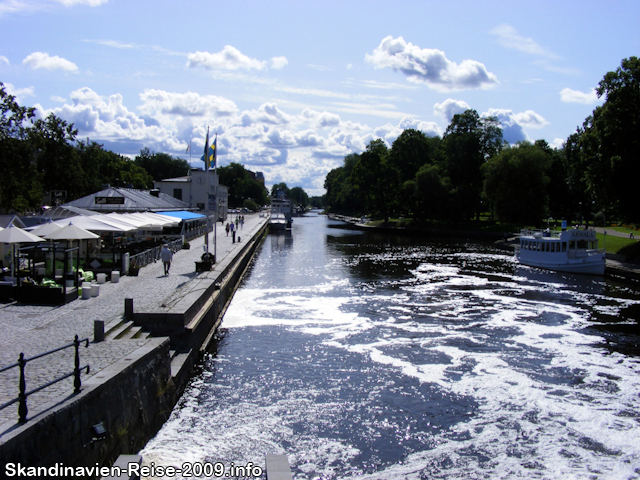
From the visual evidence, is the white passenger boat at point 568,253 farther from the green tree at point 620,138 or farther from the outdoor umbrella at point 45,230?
the outdoor umbrella at point 45,230

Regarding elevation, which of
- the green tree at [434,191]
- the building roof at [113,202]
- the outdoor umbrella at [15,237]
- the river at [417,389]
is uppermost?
the green tree at [434,191]

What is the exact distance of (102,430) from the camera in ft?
28.8

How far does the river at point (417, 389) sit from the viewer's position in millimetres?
11078

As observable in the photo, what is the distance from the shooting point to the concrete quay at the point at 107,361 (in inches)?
313

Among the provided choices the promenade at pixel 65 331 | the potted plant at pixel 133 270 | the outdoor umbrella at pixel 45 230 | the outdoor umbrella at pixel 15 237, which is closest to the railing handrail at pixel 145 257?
the potted plant at pixel 133 270

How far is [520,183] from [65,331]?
65.1m

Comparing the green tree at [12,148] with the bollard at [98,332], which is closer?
the bollard at [98,332]

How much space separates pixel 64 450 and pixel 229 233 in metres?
50.4

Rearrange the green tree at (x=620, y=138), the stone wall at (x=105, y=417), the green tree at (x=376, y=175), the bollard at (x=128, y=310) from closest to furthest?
the stone wall at (x=105, y=417)
the bollard at (x=128, y=310)
the green tree at (x=620, y=138)
the green tree at (x=376, y=175)

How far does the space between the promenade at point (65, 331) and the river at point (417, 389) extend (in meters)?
2.35

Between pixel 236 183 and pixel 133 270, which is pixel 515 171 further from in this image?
pixel 236 183

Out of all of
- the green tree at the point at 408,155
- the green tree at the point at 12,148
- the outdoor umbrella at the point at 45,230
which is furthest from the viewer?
the green tree at the point at 408,155

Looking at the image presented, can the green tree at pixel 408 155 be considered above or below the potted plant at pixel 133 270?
above

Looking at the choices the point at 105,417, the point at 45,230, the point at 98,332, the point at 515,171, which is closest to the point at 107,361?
the point at 98,332
